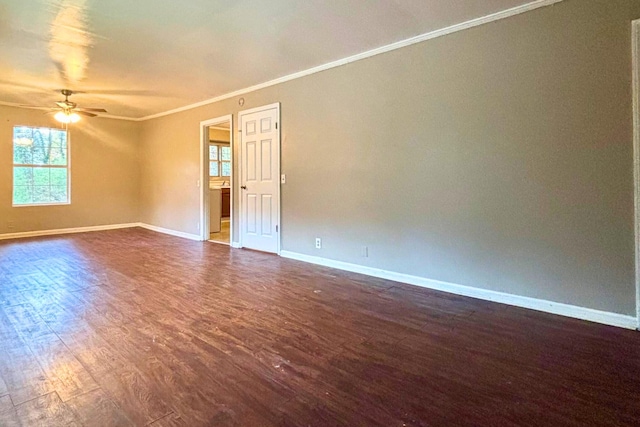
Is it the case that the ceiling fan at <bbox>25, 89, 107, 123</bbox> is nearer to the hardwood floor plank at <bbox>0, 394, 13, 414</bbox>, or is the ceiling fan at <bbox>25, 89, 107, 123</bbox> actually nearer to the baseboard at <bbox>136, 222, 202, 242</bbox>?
the baseboard at <bbox>136, 222, 202, 242</bbox>

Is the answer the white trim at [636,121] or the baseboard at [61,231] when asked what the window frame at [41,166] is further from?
the white trim at [636,121]

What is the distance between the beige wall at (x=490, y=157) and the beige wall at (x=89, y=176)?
5.32 metres

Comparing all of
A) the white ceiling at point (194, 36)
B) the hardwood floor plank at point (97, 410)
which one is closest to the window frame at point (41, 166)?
the white ceiling at point (194, 36)

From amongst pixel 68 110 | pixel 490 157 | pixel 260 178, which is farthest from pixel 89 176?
pixel 490 157

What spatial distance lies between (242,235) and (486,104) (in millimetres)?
4024

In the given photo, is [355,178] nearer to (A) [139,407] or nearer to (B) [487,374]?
(B) [487,374]

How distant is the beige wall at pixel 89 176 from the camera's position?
6.70m

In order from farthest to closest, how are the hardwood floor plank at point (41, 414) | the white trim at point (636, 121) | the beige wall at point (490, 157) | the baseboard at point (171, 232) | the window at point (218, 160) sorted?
the window at point (218, 160)
the baseboard at point (171, 232)
the beige wall at point (490, 157)
the white trim at point (636, 121)
the hardwood floor plank at point (41, 414)

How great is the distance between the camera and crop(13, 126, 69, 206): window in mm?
6848

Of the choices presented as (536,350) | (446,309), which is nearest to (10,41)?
(446,309)

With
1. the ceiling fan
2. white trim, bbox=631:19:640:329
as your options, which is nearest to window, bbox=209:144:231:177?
the ceiling fan

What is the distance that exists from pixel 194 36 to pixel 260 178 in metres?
2.29

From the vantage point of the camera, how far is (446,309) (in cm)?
307

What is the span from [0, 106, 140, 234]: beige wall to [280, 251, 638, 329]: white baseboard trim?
6031 mm
